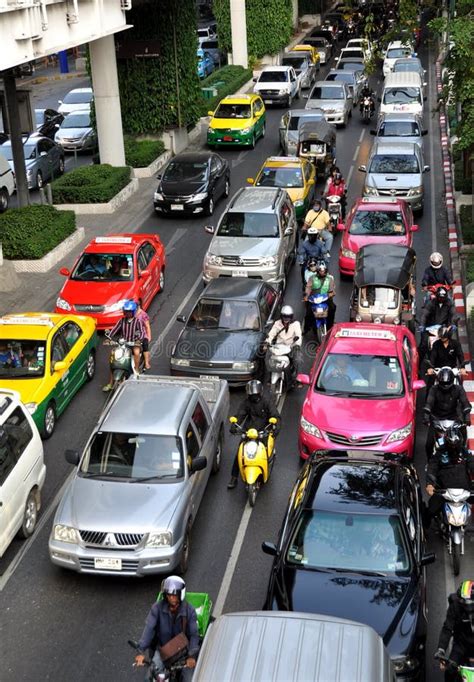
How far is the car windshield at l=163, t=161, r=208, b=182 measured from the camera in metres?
28.1

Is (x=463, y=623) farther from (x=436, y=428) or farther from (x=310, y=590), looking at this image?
(x=436, y=428)

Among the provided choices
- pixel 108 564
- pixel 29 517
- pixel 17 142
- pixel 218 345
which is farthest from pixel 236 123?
pixel 108 564

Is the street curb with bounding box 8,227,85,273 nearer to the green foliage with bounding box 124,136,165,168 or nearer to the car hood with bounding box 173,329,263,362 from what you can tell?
the car hood with bounding box 173,329,263,362

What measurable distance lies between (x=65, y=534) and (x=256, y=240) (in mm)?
11448

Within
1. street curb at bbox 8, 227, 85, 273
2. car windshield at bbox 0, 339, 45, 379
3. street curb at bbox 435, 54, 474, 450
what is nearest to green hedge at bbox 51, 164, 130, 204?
street curb at bbox 8, 227, 85, 273

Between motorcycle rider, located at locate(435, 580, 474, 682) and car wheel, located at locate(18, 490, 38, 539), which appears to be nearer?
motorcycle rider, located at locate(435, 580, 474, 682)

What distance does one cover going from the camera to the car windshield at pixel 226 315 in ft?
58.3

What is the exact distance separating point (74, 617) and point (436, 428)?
5.35m

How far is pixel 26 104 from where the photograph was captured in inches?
1080

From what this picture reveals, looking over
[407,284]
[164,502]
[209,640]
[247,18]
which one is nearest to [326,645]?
[209,640]

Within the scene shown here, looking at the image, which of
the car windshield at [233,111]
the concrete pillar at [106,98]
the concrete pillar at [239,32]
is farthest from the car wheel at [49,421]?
the concrete pillar at [239,32]

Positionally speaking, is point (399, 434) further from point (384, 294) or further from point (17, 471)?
point (384, 294)

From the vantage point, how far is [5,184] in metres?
29.4

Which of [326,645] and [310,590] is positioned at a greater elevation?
[326,645]
